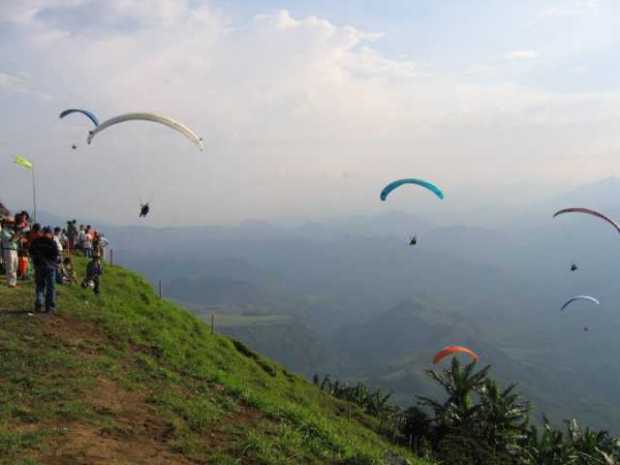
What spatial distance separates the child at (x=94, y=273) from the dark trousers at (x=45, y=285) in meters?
7.60

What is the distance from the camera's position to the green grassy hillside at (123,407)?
1252 centimetres

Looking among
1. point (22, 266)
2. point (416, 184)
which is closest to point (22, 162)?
point (22, 266)

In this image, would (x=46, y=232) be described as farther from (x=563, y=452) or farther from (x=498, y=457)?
(x=563, y=452)

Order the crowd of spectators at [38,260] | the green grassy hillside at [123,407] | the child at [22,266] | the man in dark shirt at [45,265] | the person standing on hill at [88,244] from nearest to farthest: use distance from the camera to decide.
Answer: the green grassy hillside at [123,407] → the man in dark shirt at [45,265] → the crowd of spectators at [38,260] → the child at [22,266] → the person standing on hill at [88,244]

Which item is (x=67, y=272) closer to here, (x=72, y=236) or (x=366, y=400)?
(x=72, y=236)

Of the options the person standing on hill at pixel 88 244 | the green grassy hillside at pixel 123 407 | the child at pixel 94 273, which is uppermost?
the person standing on hill at pixel 88 244

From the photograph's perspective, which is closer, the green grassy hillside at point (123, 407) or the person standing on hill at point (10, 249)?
the green grassy hillside at point (123, 407)

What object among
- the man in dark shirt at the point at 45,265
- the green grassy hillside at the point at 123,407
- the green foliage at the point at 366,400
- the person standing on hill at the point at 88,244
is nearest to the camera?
the green grassy hillside at the point at 123,407

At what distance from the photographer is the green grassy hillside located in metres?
12.5

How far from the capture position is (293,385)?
3953 centimetres

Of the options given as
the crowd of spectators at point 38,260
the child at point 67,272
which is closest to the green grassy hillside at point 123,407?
the crowd of spectators at point 38,260

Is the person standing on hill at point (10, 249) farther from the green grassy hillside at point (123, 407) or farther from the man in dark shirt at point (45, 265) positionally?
the man in dark shirt at point (45, 265)

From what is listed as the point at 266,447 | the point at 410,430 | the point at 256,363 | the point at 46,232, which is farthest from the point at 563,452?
the point at 46,232

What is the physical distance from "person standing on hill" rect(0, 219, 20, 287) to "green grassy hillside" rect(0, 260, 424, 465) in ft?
3.40
